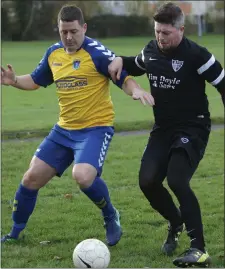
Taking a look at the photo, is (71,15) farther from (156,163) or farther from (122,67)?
(156,163)

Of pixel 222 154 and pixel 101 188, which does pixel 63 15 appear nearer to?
pixel 101 188

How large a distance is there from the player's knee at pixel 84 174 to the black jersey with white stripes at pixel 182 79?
811mm

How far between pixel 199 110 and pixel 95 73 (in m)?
1.13

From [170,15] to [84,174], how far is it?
67.4 inches

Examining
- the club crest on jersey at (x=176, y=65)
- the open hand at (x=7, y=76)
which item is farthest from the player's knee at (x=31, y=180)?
the club crest on jersey at (x=176, y=65)

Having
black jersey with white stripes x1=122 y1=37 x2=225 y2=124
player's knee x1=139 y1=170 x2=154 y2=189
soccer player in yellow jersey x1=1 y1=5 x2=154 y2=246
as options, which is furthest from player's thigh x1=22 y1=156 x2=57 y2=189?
black jersey with white stripes x1=122 y1=37 x2=225 y2=124

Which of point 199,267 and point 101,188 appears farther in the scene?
point 101,188

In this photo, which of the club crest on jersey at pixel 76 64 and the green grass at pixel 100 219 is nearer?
the green grass at pixel 100 219

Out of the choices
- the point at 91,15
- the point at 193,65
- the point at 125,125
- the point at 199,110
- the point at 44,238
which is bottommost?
the point at 91,15

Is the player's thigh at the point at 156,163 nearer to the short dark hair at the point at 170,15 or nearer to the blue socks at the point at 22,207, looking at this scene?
the short dark hair at the point at 170,15

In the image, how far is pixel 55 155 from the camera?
6.78 m

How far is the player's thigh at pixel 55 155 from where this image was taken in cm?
676

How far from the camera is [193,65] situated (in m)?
6.17

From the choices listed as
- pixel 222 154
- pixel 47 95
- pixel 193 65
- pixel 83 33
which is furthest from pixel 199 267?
pixel 47 95
